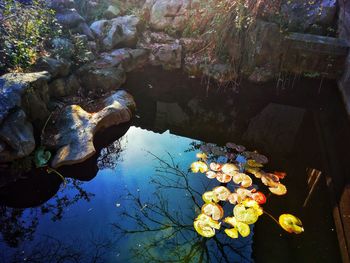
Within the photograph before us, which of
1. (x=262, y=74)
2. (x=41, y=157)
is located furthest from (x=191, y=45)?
(x=41, y=157)

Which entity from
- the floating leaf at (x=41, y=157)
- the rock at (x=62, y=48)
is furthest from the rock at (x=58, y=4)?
the floating leaf at (x=41, y=157)

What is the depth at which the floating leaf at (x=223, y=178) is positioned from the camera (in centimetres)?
380

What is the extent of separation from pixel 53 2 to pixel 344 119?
730 centimetres

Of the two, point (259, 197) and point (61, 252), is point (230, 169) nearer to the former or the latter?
point (259, 197)

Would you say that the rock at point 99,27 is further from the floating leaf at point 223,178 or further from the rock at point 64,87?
the floating leaf at point 223,178

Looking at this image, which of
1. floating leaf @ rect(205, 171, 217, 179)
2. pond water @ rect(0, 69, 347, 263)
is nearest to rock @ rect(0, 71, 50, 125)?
pond water @ rect(0, 69, 347, 263)

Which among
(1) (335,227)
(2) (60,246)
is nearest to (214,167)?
(1) (335,227)

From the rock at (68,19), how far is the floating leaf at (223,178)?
5.49 meters

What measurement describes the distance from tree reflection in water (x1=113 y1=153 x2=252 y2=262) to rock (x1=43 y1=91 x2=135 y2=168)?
1100mm

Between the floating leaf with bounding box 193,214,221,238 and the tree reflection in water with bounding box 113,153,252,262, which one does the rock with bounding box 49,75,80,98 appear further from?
the floating leaf with bounding box 193,214,221,238

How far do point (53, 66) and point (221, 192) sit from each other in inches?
156

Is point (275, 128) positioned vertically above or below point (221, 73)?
below

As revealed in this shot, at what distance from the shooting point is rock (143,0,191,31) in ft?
25.7

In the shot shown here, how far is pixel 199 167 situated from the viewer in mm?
4121
